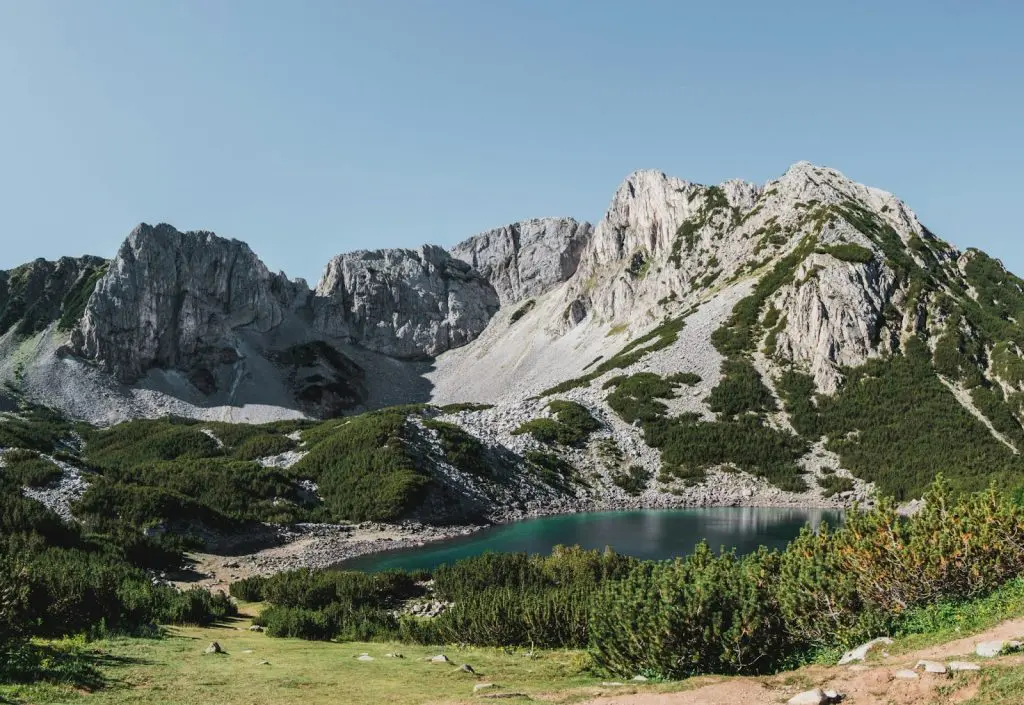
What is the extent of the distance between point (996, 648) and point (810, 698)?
12.7 feet

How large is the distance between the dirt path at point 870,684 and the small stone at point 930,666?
150 mm

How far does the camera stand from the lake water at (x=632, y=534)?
58.5 meters

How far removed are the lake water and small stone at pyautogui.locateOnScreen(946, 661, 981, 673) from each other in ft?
136

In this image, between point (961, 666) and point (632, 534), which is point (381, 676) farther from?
point (632, 534)

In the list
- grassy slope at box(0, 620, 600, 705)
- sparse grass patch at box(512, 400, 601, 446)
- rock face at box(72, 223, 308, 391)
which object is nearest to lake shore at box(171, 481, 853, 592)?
sparse grass patch at box(512, 400, 601, 446)

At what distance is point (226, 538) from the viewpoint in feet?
196

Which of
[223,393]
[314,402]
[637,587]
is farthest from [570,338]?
[637,587]

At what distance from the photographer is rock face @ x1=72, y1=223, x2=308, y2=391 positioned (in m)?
159

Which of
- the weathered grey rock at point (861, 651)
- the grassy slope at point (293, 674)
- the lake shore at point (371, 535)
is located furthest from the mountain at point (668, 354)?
the grassy slope at point (293, 674)

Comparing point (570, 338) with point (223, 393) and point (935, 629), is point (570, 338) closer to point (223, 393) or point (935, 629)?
point (223, 393)

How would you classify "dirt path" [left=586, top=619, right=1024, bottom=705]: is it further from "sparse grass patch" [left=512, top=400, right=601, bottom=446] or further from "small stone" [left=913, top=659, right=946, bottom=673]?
"sparse grass patch" [left=512, top=400, right=601, bottom=446]

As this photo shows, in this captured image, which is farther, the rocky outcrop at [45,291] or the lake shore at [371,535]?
the rocky outcrop at [45,291]

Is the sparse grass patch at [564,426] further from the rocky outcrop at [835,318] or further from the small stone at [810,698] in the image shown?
the small stone at [810,698]

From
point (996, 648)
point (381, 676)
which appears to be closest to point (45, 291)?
point (381, 676)
